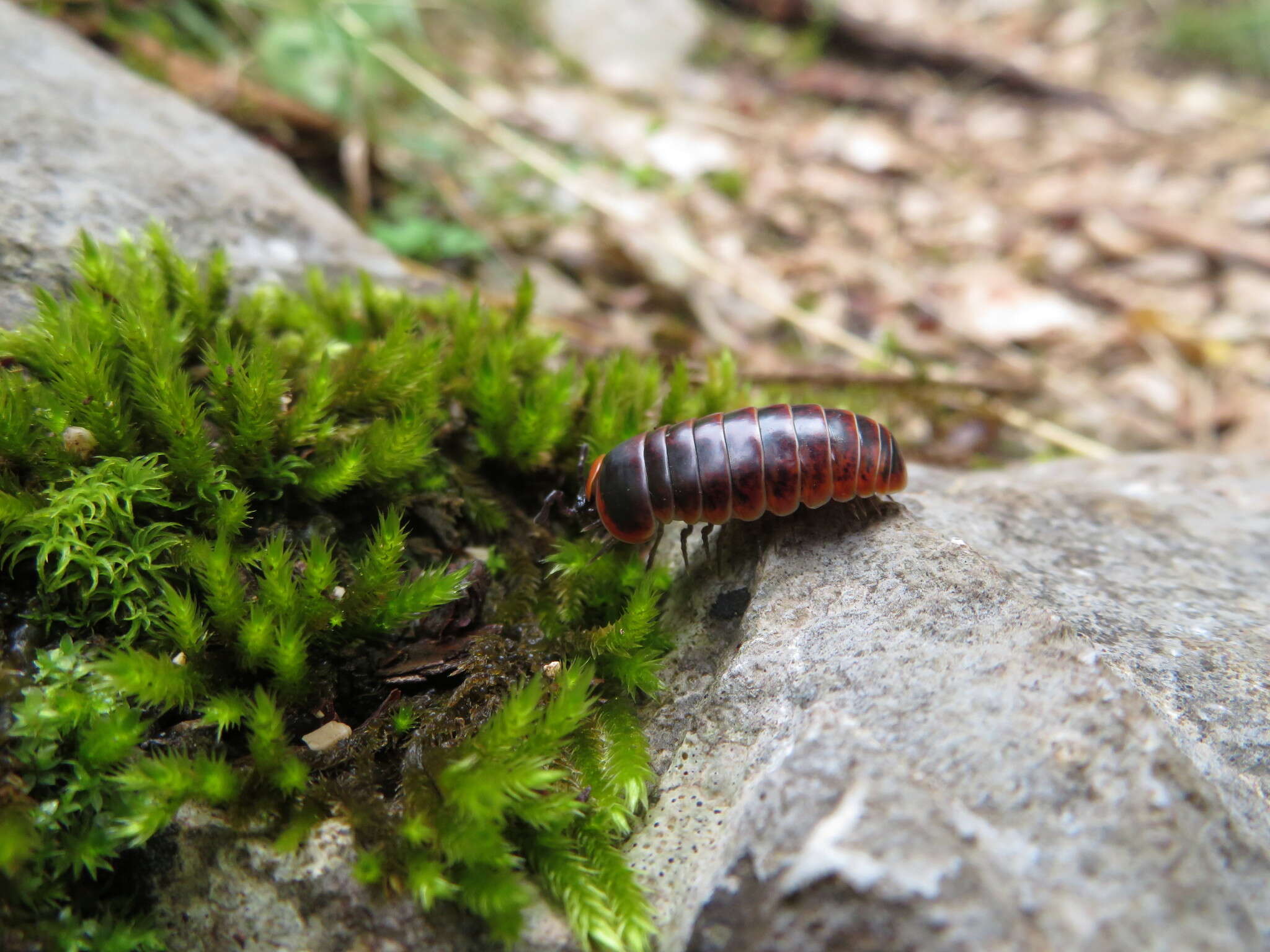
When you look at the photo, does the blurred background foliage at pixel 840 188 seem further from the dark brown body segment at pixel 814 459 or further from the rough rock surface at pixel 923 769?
the rough rock surface at pixel 923 769

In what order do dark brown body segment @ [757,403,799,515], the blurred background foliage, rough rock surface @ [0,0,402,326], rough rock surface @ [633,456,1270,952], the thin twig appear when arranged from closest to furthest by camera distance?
rough rock surface @ [633,456,1270,952], dark brown body segment @ [757,403,799,515], rough rock surface @ [0,0,402,326], the thin twig, the blurred background foliage

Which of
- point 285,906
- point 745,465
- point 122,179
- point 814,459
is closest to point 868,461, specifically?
point 814,459

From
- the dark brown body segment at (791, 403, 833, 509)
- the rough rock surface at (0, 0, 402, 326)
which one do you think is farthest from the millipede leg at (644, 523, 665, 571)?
the rough rock surface at (0, 0, 402, 326)

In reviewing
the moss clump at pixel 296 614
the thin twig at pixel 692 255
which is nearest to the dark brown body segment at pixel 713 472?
the moss clump at pixel 296 614

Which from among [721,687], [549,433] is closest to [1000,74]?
[549,433]

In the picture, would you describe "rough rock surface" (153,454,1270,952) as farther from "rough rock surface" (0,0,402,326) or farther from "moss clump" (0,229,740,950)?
"rough rock surface" (0,0,402,326)

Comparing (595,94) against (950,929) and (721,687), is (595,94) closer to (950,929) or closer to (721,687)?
(721,687)
